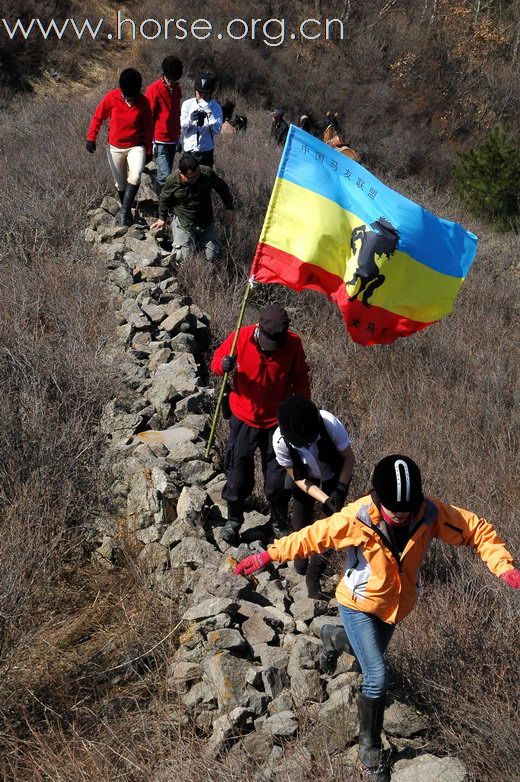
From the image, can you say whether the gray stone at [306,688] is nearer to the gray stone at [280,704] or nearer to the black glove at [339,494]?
the gray stone at [280,704]

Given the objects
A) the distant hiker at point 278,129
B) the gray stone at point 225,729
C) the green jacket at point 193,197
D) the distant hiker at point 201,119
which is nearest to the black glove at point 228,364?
the gray stone at point 225,729

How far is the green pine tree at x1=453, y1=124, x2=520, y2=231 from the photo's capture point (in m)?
16.0

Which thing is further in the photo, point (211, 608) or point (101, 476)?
point (101, 476)

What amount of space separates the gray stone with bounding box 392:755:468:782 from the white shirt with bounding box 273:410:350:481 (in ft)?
5.10

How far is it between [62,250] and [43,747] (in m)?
6.17

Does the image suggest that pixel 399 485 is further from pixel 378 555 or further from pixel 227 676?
pixel 227 676

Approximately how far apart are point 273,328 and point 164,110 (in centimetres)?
525

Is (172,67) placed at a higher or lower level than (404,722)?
higher

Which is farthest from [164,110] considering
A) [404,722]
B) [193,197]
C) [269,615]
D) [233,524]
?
[404,722]

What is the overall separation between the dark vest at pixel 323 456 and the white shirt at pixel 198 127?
5.50m

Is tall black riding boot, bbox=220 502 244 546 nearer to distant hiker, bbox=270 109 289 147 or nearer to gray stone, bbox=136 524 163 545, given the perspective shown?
gray stone, bbox=136 524 163 545

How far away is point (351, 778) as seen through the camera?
325cm

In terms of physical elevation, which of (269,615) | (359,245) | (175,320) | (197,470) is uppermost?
(359,245)

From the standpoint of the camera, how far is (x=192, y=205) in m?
7.96
